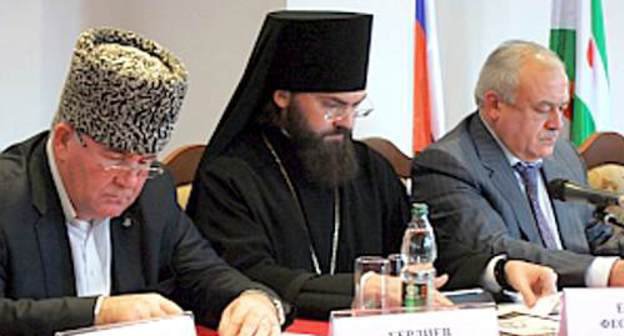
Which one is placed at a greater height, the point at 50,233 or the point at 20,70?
the point at 20,70

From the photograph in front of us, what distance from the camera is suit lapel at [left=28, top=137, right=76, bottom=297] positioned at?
2111mm

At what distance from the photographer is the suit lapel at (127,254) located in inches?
87.8

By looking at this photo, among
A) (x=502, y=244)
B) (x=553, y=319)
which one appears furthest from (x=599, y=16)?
(x=553, y=319)

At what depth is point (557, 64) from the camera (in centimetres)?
324

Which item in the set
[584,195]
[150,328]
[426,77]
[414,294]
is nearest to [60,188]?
[150,328]

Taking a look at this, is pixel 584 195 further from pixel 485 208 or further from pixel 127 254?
pixel 127 254

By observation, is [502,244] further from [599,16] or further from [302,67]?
[599,16]

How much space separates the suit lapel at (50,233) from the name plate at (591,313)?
0.97 meters

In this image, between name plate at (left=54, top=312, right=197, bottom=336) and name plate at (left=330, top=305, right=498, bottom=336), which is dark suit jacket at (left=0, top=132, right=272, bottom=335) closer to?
name plate at (left=54, top=312, right=197, bottom=336)

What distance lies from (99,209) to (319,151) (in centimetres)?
84

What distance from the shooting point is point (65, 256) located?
2146 mm

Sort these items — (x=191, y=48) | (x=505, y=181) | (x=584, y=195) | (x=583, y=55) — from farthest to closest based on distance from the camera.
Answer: (x=583, y=55), (x=191, y=48), (x=505, y=181), (x=584, y=195)

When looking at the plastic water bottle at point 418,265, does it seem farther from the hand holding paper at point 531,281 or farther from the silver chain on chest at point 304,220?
the silver chain on chest at point 304,220

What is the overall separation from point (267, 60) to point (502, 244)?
811 millimetres
